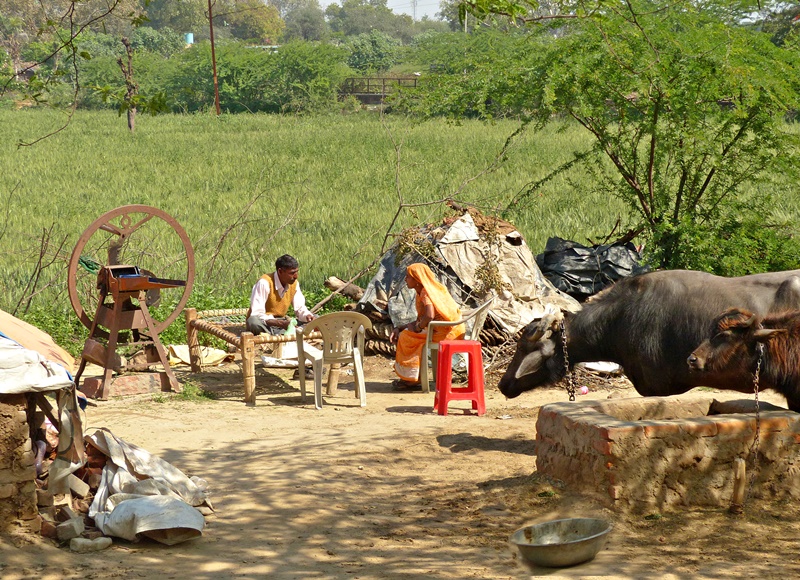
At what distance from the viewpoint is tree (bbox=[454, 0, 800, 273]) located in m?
9.76

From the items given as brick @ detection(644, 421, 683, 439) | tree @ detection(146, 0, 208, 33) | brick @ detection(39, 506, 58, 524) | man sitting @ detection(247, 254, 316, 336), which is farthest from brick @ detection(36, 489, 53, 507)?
tree @ detection(146, 0, 208, 33)

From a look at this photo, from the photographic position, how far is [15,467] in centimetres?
469

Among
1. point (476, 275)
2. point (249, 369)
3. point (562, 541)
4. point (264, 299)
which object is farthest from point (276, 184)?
point (562, 541)

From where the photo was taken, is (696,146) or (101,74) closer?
(696,146)

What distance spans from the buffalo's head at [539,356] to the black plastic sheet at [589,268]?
3.27m

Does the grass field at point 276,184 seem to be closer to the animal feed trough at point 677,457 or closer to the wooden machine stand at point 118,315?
the wooden machine stand at point 118,315

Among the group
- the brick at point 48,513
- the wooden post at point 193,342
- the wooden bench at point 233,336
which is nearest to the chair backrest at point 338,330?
the wooden bench at point 233,336

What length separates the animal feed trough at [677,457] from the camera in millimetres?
5008

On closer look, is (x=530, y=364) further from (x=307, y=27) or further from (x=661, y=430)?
(x=307, y=27)

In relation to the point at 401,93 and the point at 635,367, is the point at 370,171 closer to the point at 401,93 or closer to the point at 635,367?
the point at 401,93

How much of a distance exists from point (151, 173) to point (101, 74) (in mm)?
26684

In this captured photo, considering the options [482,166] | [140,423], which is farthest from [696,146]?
[482,166]

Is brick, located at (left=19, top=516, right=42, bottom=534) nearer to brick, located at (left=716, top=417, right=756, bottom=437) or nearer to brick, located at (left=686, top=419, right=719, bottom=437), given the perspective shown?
brick, located at (left=686, top=419, right=719, bottom=437)

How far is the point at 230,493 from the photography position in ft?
18.4
